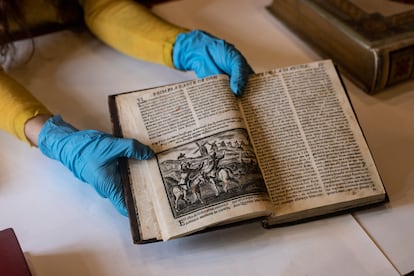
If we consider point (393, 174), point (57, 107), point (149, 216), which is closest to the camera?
point (149, 216)

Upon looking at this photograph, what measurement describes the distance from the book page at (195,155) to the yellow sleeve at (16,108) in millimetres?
164

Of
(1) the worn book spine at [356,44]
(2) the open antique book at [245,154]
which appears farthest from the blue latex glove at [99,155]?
(1) the worn book spine at [356,44]

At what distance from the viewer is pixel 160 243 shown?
2.65 feet

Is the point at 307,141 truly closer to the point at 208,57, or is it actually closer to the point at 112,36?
the point at 208,57

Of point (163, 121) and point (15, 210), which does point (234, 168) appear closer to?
point (163, 121)

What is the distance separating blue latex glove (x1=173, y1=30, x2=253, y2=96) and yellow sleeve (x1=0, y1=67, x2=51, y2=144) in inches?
10.2

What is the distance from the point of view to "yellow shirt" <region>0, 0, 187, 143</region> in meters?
0.94

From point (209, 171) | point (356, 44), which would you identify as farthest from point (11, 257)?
point (356, 44)

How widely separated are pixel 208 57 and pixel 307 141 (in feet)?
0.82

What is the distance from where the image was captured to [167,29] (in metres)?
1.07

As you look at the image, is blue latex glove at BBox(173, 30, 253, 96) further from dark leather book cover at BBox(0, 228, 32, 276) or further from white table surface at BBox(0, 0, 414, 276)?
dark leather book cover at BBox(0, 228, 32, 276)

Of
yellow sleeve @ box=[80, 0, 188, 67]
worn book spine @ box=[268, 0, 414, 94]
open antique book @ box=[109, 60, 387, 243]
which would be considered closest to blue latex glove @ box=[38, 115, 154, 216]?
open antique book @ box=[109, 60, 387, 243]

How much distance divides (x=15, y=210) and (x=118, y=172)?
0.18m

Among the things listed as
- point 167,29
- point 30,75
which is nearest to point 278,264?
point 167,29
